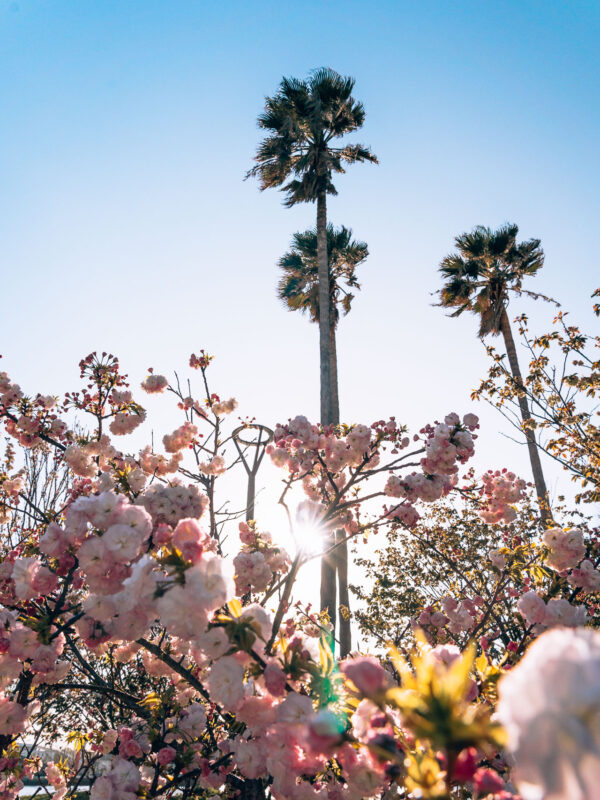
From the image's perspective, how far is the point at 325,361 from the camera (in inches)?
408

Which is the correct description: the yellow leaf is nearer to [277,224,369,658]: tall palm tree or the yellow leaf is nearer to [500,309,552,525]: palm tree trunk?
[500,309,552,525]: palm tree trunk

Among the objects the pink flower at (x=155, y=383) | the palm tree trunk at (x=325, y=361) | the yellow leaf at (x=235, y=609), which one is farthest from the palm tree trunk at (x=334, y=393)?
the yellow leaf at (x=235, y=609)

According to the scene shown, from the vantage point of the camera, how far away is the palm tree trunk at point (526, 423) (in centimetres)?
715

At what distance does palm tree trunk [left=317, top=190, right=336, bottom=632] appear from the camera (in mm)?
8531

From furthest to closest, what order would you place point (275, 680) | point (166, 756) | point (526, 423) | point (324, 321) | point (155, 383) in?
point (324, 321) < point (526, 423) < point (155, 383) < point (166, 756) < point (275, 680)

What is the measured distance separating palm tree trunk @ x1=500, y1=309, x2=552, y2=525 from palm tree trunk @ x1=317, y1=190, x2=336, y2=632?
3.63m

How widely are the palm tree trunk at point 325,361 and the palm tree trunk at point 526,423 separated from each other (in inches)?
143

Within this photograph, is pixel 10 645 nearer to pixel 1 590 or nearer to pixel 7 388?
pixel 1 590

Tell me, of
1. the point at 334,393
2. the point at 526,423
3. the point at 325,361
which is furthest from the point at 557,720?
the point at 334,393

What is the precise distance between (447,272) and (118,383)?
11.6 metres

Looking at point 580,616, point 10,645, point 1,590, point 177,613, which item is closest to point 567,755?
point 177,613

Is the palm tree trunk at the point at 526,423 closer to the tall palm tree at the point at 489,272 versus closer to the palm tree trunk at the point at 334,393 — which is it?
the tall palm tree at the point at 489,272

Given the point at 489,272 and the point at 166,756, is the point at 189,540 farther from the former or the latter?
the point at 489,272

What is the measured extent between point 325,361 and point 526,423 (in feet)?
15.3
